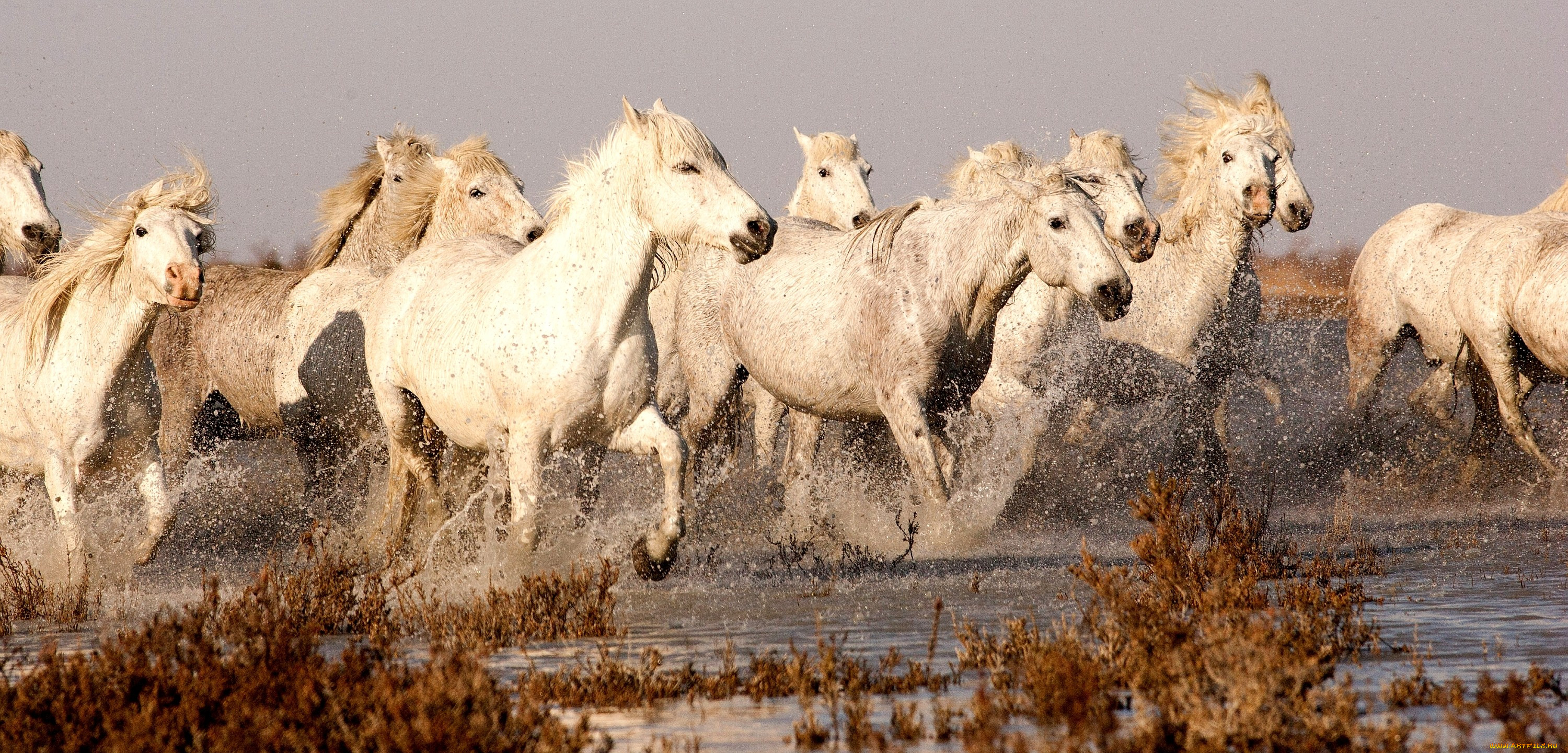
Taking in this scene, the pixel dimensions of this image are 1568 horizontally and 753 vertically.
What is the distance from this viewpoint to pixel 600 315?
655cm

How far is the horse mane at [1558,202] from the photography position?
40.2ft

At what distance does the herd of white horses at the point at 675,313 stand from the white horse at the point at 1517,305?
3cm

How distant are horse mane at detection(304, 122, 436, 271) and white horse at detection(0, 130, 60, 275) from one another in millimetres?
1834

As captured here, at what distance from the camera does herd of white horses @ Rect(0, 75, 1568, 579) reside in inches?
262

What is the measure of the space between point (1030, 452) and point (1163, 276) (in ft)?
7.16

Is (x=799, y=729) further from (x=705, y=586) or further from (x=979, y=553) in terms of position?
(x=979, y=553)

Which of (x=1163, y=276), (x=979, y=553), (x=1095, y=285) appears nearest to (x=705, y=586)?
(x=979, y=553)

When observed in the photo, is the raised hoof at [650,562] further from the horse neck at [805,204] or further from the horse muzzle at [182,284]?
the horse neck at [805,204]

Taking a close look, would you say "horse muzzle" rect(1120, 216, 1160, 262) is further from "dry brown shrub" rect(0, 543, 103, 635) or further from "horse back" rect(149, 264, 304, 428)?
"dry brown shrub" rect(0, 543, 103, 635)

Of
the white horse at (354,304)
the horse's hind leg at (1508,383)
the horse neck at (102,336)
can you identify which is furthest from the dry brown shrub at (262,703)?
the horse's hind leg at (1508,383)

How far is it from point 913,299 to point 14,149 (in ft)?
16.9

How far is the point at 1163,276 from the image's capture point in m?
10.6

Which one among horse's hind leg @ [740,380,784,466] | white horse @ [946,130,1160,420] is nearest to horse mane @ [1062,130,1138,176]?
white horse @ [946,130,1160,420]

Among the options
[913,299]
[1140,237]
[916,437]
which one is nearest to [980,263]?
[913,299]
